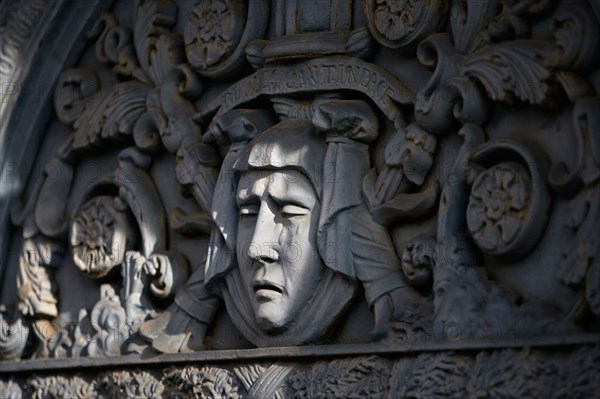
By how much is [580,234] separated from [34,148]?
1.65 m

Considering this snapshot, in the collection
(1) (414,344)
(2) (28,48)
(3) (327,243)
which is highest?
(2) (28,48)

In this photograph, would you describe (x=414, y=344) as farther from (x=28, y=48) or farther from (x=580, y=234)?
(x=28, y=48)

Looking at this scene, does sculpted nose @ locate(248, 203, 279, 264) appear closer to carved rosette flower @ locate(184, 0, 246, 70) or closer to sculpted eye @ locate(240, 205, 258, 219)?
sculpted eye @ locate(240, 205, 258, 219)

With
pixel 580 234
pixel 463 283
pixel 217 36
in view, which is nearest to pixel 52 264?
pixel 217 36

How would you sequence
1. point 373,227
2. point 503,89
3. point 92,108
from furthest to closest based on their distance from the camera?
point 92,108, point 373,227, point 503,89

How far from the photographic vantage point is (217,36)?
9.86 ft

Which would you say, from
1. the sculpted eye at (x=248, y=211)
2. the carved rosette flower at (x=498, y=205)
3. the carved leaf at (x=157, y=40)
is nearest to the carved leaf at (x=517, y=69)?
the carved rosette flower at (x=498, y=205)

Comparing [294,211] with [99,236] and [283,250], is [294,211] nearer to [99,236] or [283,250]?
[283,250]

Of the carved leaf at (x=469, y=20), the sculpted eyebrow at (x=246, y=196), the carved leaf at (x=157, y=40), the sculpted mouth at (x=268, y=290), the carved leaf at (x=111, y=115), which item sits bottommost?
the sculpted mouth at (x=268, y=290)

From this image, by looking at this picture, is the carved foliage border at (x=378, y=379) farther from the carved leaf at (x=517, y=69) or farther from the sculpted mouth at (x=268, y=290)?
the carved leaf at (x=517, y=69)

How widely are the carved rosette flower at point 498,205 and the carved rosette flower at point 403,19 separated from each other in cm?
36

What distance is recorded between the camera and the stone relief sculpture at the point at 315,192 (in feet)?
7.72

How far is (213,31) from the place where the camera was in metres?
3.02

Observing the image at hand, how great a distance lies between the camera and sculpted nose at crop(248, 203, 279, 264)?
2705 millimetres
